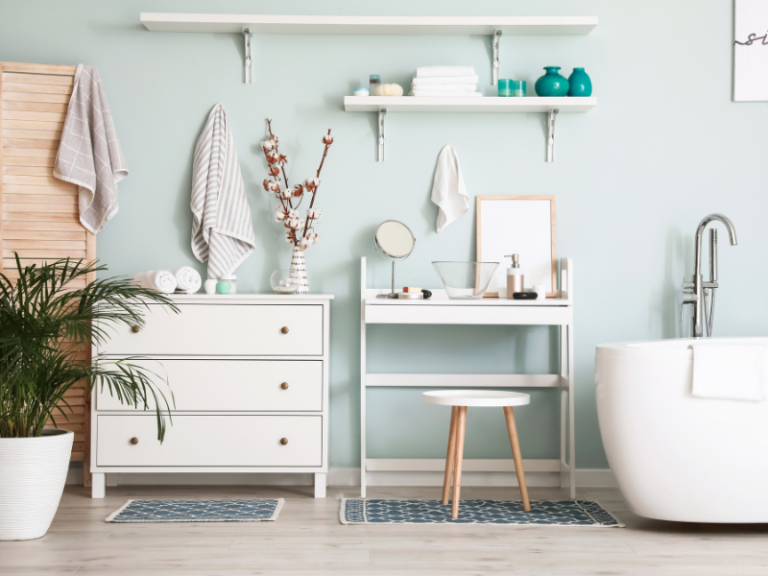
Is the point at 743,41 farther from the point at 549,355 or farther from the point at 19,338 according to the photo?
the point at 19,338

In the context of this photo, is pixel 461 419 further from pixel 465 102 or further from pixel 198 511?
pixel 465 102

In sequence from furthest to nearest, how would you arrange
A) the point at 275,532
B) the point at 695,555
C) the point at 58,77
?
the point at 58,77, the point at 275,532, the point at 695,555

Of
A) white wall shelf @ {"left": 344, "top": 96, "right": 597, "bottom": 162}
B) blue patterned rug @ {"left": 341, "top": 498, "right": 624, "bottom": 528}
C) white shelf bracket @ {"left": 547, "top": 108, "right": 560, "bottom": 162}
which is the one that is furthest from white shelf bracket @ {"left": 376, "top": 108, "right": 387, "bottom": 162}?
blue patterned rug @ {"left": 341, "top": 498, "right": 624, "bottom": 528}

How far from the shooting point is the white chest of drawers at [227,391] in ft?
8.44

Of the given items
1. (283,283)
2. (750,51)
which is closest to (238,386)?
(283,283)

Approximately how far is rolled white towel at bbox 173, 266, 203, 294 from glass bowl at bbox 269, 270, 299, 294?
31cm

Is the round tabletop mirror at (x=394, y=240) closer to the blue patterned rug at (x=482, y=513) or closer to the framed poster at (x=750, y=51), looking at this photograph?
the blue patterned rug at (x=482, y=513)

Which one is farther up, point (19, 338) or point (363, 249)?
point (363, 249)

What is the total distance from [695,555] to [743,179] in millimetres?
1727

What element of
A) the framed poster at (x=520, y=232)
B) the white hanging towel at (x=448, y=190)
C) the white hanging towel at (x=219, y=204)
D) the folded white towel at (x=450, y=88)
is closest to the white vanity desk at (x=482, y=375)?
the framed poster at (x=520, y=232)

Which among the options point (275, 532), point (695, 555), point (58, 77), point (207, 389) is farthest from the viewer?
point (58, 77)

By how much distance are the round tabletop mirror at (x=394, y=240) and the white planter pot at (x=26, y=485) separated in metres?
1.42

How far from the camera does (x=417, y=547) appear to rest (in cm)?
205

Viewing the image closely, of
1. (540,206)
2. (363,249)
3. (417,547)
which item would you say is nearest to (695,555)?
(417,547)
